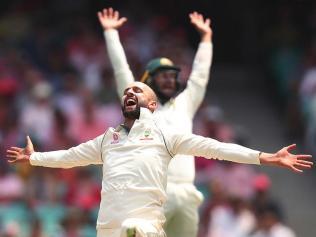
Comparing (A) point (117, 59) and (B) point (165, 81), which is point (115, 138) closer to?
(B) point (165, 81)

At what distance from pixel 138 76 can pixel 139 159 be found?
5.63m

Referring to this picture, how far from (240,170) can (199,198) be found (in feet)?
12.6

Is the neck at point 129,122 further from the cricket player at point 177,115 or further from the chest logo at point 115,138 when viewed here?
the cricket player at point 177,115

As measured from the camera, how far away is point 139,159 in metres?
7.47

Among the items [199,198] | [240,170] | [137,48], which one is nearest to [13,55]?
[137,48]

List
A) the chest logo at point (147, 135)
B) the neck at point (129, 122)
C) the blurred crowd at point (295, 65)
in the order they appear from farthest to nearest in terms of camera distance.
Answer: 1. the blurred crowd at point (295, 65)
2. the neck at point (129, 122)
3. the chest logo at point (147, 135)

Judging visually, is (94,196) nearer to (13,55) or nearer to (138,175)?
(13,55)

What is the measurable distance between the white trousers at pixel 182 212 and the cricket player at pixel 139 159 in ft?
2.87

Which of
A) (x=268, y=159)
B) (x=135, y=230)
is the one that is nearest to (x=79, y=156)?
(x=135, y=230)

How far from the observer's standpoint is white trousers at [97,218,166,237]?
7.19 meters

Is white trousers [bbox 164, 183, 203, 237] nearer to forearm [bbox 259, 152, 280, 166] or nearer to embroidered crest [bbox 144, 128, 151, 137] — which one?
embroidered crest [bbox 144, 128, 151, 137]

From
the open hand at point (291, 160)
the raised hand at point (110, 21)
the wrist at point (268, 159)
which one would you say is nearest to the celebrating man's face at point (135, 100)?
the wrist at point (268, 159)

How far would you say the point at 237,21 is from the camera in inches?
637

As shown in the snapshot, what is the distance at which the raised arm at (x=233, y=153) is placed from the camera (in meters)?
7.19
